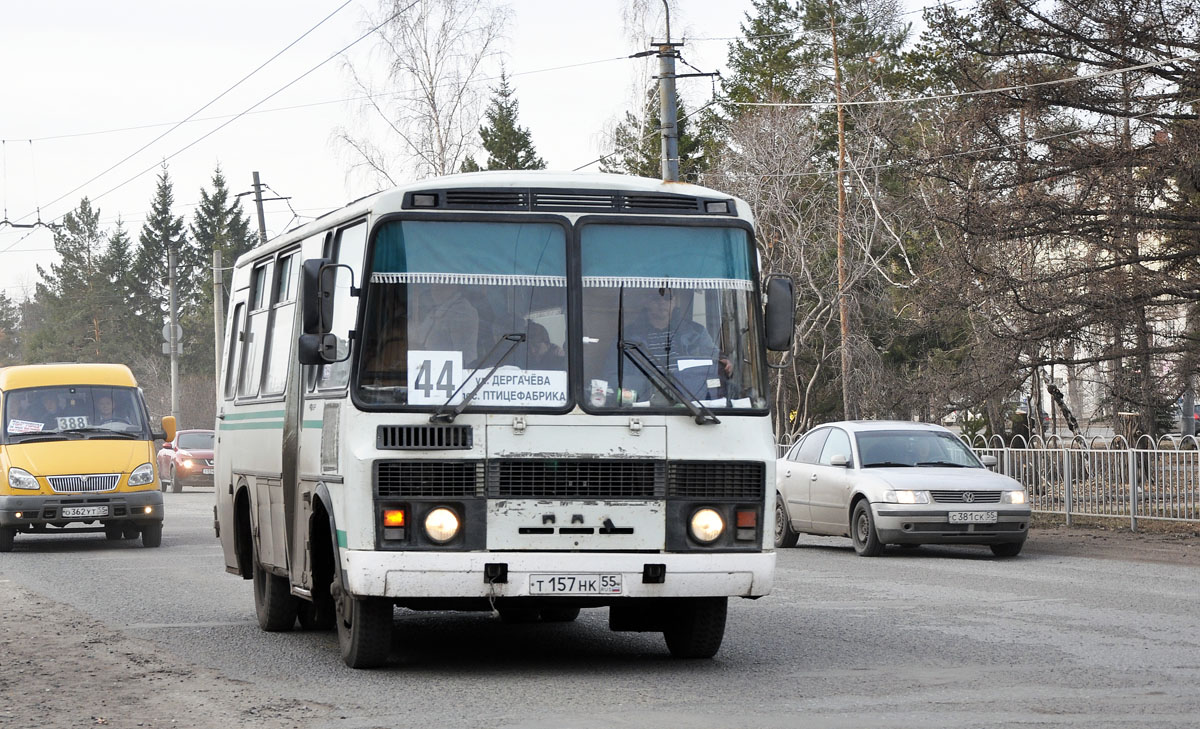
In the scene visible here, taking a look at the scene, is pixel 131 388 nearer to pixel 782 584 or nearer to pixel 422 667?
pixel 782 584

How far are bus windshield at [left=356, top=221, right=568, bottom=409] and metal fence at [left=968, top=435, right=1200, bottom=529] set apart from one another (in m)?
14.5

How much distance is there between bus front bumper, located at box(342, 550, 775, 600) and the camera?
9.52 m

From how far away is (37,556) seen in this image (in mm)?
22359

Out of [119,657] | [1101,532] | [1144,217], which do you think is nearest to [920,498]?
[1101,532]

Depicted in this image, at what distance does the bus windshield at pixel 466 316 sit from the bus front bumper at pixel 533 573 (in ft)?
2.77

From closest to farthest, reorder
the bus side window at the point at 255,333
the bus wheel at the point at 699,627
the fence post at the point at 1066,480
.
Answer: the bus wheel at the point at 699,627 < the bus side window at the point at 255,333 < the fence post at the point at 1066,480

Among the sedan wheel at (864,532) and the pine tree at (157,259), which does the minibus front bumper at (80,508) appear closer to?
the sedan wheel at (864,532)

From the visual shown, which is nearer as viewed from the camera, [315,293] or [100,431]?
[315,293]

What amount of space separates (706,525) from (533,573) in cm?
100

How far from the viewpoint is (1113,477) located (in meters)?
24.0

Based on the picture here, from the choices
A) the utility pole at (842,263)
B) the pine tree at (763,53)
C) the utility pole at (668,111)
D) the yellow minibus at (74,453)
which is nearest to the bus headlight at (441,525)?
the yellow minibus at (74,453)

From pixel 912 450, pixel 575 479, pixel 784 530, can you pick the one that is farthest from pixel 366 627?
pixel 784 530

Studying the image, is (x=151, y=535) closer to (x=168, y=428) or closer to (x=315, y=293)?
(x=168, y=428)

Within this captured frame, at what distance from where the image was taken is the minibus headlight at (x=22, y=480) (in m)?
22.4
